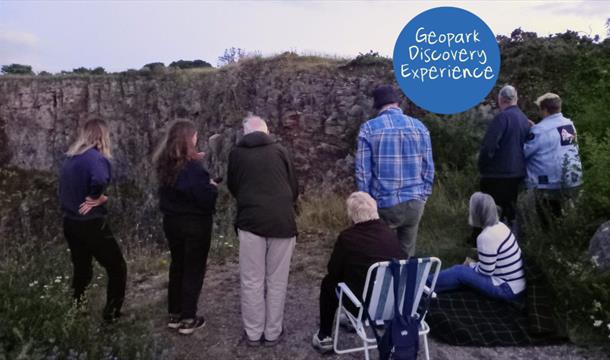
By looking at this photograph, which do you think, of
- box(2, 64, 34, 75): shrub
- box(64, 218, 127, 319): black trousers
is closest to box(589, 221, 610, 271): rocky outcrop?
box(64, 218, 127, 319): black trousers

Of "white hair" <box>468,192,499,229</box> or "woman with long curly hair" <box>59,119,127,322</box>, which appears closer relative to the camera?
"woman with long curly hair" <box>59,119,127,322</box>

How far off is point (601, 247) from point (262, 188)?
3.14 metres

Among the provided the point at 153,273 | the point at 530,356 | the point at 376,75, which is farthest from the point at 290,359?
the point at 376,75

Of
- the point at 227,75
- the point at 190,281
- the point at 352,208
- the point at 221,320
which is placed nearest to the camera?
the point at 352,208

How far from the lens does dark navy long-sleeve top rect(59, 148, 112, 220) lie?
4.35 meters

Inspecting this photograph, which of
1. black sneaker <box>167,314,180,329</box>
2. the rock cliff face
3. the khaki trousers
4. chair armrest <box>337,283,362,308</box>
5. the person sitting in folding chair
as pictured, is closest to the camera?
chair armrest <box>337,283,362,308</box>

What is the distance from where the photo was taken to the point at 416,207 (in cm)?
483

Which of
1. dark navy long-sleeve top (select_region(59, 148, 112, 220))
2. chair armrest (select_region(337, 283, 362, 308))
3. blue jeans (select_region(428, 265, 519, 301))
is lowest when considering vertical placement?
blue jeans (select_region(428, 265, 519, 301))

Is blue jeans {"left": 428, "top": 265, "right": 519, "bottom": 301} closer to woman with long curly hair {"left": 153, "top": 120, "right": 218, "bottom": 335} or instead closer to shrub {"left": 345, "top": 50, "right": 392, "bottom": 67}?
woman with long curly hair {"left": 153, "top": 120, "right": 218, "bottom": 335}

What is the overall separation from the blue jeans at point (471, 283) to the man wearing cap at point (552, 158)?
1.33m

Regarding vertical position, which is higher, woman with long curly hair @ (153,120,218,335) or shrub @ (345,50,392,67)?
shrub @ (345,50,392,67)

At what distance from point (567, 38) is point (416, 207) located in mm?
9394

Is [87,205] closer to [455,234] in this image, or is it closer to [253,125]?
[253,125]

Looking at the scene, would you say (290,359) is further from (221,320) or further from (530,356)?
(530,356)
